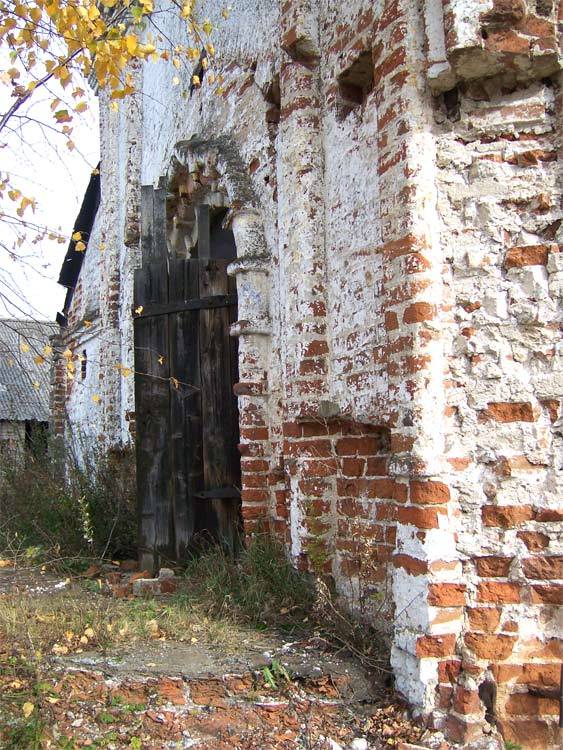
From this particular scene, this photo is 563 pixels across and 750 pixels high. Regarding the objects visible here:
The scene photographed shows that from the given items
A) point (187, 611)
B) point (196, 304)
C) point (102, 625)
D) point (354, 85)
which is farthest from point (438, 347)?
point (196, 304)

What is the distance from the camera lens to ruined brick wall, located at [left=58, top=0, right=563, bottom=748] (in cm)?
310

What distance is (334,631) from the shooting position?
3746 mm

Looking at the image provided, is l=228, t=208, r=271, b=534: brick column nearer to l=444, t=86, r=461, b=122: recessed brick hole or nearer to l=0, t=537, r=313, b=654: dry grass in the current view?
l=0, t=537, r=313, b=654: dry grass

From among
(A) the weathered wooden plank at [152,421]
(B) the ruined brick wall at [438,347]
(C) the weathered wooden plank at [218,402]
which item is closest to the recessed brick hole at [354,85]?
(B) the ruined brick wall at [438,347]

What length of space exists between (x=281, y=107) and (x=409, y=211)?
5.54ft

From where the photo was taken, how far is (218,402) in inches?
207

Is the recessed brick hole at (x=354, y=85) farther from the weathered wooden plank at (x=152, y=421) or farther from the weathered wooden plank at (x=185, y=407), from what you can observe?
the weathered wooden plank at (x=152, y=421)

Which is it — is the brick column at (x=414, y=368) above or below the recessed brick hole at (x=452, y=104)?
below

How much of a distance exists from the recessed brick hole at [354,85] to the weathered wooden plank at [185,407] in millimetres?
1718

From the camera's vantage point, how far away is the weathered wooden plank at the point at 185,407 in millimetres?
Answer: 5227

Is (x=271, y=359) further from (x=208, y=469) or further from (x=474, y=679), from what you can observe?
(x=474, y=679)

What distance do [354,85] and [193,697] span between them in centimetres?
345

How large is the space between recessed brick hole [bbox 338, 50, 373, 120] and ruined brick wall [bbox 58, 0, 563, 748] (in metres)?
0.01

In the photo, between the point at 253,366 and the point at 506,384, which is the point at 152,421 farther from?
the point at 506,384
